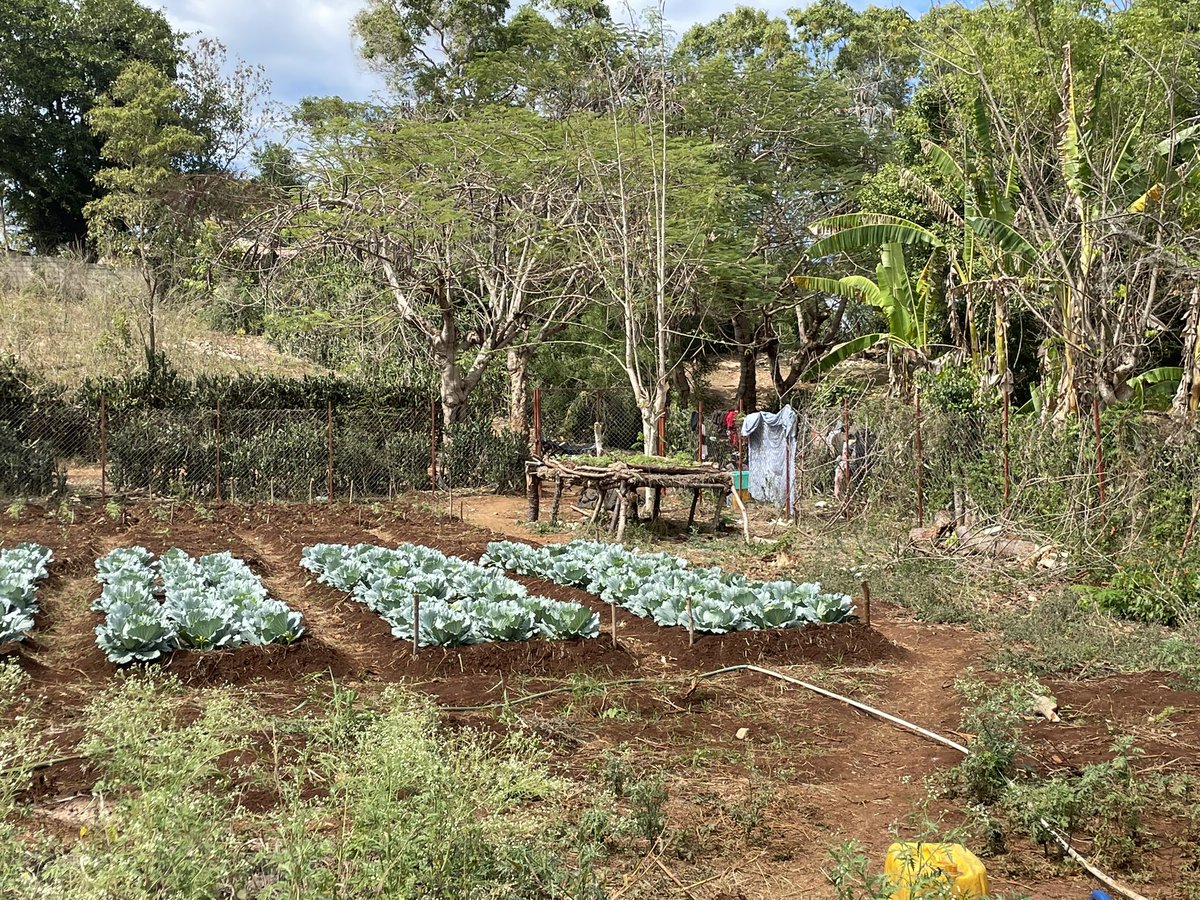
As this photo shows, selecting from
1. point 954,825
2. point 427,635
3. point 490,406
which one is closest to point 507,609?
point 427,635

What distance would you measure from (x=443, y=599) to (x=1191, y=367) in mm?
8940

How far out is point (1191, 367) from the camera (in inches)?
451

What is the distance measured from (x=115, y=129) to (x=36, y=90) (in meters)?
4.51

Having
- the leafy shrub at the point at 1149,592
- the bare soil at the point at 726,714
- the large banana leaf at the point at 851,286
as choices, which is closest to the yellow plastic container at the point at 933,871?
the bare soil at the point at 726,714

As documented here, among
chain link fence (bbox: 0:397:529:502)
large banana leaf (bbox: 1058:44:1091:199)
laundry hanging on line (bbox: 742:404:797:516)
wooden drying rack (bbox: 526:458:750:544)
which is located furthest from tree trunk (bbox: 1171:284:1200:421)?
chain link fence (bbox: 0:397:529:502)

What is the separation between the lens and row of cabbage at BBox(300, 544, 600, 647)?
24.1 ft

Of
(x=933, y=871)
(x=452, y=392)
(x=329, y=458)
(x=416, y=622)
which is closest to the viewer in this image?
(x=933, y=871)

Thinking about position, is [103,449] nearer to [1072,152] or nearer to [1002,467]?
[1002,467]

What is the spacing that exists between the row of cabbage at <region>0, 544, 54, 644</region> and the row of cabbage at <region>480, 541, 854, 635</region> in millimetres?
4498

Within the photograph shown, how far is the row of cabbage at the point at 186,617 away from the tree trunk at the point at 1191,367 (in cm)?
985

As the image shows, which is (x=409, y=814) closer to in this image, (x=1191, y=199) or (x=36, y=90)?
(x=1191, y=199)

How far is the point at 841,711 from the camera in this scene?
252 inches

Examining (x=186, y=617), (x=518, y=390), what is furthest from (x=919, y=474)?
(x=518, y=390)

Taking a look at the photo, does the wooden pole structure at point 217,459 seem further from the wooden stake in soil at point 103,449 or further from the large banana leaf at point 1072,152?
the large banana leaf at point 1072,152
